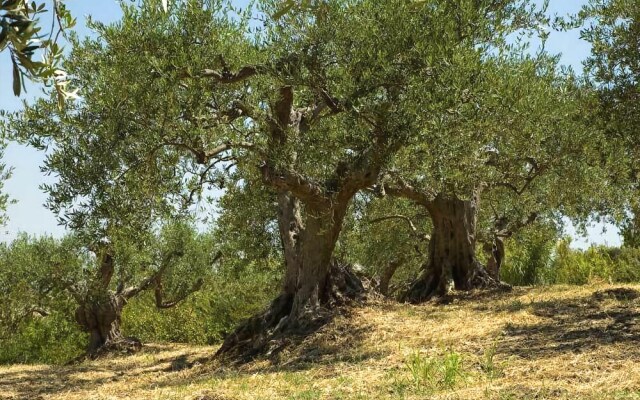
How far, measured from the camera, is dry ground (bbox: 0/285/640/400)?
9383mm

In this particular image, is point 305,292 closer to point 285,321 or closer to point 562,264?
point 285,321

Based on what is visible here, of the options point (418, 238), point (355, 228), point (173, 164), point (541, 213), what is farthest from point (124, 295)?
point (541, 213)

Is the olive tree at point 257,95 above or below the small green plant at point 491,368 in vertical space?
above

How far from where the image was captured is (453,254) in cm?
2277

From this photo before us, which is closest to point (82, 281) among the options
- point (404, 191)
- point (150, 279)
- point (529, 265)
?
point (150, 279)

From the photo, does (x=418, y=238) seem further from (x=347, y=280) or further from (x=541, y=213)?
(x=347, y=280)

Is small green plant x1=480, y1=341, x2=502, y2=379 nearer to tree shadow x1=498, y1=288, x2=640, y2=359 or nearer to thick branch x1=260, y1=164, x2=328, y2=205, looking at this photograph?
tree shadow x1=498, y1=288, x2=640, y2=359

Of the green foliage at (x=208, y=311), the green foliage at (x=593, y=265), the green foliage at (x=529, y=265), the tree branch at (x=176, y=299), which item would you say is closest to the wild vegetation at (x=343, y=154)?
the tree branch at (x=176, y=299)

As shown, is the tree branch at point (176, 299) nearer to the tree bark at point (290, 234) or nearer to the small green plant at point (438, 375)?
the tree bark at point (290, 234)

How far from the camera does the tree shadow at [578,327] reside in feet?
39.2

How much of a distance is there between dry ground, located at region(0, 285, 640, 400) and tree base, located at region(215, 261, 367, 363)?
1.60ft

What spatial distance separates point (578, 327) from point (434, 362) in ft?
15.5

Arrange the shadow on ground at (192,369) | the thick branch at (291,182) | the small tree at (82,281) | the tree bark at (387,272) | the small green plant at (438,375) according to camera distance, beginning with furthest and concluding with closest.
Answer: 1. the tree bark at (387,272)
2. the small tree at (82,281)
3. the thick branch at (291,182)
4. the shadow on ground at (192,369)
5. the small green plant at (438,375)

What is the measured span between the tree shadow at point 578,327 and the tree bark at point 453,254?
4.49 metres
